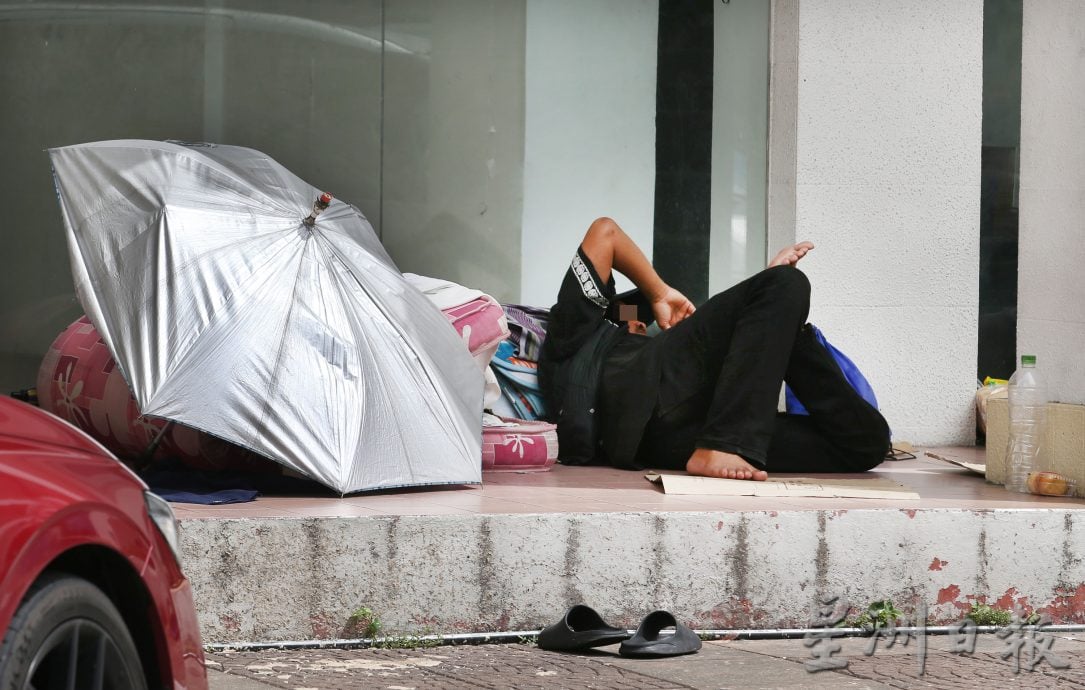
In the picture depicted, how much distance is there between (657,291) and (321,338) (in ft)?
6.57

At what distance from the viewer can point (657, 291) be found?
5949 mm

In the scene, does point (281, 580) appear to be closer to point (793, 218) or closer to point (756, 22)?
point (793, 218)

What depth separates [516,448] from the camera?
520cm

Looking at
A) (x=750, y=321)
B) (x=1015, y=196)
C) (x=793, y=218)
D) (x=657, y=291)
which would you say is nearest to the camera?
(x=750, y=321)

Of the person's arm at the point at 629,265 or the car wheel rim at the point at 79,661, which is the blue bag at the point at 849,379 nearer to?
the person's arm at the point at 629,265

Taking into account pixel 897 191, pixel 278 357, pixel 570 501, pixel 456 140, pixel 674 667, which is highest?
pixel 456 140

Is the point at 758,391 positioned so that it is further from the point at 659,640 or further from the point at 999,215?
the point at 999,215

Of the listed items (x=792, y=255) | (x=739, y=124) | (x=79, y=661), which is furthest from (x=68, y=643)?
(x=739, y=124)

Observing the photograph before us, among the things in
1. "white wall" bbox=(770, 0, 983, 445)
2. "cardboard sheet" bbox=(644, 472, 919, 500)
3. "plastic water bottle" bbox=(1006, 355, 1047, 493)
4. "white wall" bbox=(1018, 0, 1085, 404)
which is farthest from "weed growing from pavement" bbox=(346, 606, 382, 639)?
"white wall" bbox=(770, 0, 983, 445)

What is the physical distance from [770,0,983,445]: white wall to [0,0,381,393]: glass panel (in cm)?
226

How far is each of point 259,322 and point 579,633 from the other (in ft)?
4.77

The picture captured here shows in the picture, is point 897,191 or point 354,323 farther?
point 897,191

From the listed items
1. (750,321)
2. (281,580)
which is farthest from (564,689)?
(750,321)

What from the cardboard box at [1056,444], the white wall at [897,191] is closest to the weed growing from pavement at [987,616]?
the cardboard box at [1056,444]
